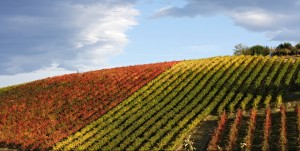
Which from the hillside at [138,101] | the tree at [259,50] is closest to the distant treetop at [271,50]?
the tree at [259,50]

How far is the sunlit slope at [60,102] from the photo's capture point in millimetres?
32031

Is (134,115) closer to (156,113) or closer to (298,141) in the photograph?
(156,113)

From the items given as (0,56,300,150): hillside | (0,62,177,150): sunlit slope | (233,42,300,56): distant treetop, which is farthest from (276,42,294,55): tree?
(0,62,177,150): sunlit slope

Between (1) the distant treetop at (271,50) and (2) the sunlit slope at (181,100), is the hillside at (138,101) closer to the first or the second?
(2) the sunlit slope at (181,100)

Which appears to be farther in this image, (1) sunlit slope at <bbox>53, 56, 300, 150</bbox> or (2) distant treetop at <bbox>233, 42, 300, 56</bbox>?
(2) distant treetop at <bbox>233, 42, 300, 56</bbox>

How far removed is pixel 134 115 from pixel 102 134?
3636mm

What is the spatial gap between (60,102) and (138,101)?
7368 mm

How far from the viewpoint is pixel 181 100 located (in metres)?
35.4

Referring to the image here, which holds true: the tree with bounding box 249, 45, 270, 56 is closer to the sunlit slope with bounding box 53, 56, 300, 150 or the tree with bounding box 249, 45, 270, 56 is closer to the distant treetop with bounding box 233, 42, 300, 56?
the distant treetop with bounding box 233, 42, 300, 56

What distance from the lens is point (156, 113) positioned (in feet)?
107

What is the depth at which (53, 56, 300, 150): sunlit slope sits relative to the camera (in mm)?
28016

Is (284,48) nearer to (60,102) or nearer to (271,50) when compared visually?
(271,50)

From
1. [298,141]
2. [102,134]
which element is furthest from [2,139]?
[298,141]

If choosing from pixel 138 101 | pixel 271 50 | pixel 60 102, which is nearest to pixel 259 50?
pixel 271 50
